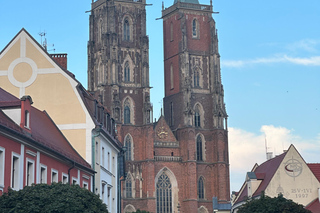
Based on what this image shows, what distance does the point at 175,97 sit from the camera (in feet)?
350

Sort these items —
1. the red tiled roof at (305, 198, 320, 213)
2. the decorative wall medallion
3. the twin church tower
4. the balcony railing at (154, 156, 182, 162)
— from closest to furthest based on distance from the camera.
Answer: the red tiled roof at (305, 198, 320, 213) < the decorative wall medallion < the twin church tower < the balcony railing at (154, 156, 182, 162)

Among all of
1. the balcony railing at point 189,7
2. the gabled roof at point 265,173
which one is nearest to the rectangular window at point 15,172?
the gabled roof at point 265,173

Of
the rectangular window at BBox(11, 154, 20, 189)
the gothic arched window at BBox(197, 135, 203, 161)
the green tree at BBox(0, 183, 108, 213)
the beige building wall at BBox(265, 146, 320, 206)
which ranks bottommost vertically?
the green tree at BBox(0, 183, 108, 213)

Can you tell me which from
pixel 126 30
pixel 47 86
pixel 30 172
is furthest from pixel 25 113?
pixel 126 30

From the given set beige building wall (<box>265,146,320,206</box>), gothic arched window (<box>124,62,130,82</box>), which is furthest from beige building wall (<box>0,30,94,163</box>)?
gothic arched window (<box>124,62,130,82</box>)

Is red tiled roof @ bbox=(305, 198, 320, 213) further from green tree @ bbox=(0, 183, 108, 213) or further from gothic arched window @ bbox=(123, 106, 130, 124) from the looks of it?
gothic arched window @ bbox=(123, 106, 130, 124)

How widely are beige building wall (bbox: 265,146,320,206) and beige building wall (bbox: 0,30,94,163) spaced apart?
79.0 feet

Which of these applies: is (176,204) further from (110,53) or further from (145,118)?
(110,53)

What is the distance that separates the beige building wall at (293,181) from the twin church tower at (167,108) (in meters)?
40.0

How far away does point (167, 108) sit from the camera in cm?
10856

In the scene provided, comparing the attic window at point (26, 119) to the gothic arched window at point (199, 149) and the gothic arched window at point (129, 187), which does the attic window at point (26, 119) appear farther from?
the gothic arched window at point (199, 149)

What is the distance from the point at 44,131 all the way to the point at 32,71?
6.31 metres

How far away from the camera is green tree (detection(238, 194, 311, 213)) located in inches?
1467

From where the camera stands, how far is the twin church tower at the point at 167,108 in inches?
3964
